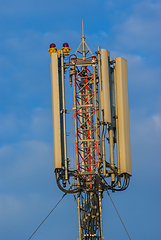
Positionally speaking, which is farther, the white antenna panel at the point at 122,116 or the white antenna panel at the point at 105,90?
the white antenna panel at the point at 122,116

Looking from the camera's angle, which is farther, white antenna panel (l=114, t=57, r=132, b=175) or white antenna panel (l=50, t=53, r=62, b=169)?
white antenna panel (l=114, t=57, r=132, b=175)

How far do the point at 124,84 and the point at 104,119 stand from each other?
5118mm

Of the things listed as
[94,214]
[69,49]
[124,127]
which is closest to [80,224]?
[94,214]

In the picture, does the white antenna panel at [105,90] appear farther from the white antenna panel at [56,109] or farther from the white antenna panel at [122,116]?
the white antenna panel at [56,109]

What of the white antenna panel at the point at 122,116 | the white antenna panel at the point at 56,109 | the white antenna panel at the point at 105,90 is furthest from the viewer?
the white antenna panel at the point at 122,116

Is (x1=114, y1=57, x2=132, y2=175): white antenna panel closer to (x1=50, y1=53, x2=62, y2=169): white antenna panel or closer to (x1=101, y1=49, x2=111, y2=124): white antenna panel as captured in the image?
(x1=101, y1=49, x2=111, y2=124): white antenna panel

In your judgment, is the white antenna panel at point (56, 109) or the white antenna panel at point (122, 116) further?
the white antenna panel at point (122, 116)

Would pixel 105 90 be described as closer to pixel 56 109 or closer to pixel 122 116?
pixel 122 116

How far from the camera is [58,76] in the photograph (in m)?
94.4

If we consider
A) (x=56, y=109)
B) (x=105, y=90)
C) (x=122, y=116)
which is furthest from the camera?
(x=122, y=116)

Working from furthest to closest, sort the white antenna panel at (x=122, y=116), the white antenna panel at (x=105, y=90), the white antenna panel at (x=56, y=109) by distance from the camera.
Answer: the white antenna panel at (x=122, y=116)
the white antenna panel at (x=105, y=90)
the white antenna panel at (x=56, y=109)

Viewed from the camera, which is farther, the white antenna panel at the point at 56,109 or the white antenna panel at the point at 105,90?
the white antenna panel at the point at 105,90

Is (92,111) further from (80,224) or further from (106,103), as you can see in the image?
(80,224)

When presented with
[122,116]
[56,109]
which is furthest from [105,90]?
[56,109]
